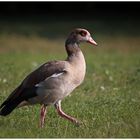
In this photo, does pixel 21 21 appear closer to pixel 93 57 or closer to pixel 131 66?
pixel 93 57

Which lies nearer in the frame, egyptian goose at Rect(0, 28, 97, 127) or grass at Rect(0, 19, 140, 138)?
grass at Rect(0, 19, 140, 138)

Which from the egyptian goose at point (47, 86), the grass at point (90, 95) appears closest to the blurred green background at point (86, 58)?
the grass at point (90, 95)

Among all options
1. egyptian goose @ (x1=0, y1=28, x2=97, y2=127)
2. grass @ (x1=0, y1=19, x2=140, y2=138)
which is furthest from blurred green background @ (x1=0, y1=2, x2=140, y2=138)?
egyptian goose @ (x1=0, y1=28, x2=97, y2=127)

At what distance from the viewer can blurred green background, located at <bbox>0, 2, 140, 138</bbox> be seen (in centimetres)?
835

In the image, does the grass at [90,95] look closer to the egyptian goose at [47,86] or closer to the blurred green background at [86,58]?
the blurred green background at [86,58]

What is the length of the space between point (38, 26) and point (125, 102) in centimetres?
1293

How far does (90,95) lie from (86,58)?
5829 millimetres

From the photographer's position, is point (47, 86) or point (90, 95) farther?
point (90, 95)

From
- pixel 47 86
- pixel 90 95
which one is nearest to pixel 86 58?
pixel 90 95

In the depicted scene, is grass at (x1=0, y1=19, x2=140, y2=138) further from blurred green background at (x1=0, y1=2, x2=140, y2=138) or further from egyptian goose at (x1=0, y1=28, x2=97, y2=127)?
egyptian goose at (x1=0, y1=28, x2=97, y2=127)

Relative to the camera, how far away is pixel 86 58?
16.5 metres

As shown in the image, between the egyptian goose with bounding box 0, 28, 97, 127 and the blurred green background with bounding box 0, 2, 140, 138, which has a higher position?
the egyptian goose with bounding box 0, 28, 97, 127

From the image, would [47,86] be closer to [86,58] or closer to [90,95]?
[90,95]

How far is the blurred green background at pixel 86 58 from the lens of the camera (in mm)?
8352
